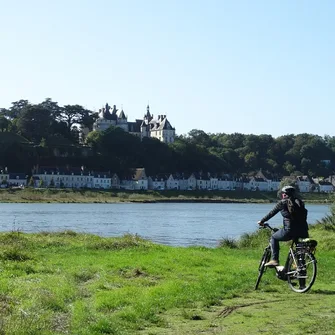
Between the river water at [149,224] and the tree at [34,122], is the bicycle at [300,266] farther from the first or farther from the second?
the tree at [34,122]

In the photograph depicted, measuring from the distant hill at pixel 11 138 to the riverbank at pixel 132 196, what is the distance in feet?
76.2

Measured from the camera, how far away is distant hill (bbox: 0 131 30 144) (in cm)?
14662

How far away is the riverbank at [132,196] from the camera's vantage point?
118 m

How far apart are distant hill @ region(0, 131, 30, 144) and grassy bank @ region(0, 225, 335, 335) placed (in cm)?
13218

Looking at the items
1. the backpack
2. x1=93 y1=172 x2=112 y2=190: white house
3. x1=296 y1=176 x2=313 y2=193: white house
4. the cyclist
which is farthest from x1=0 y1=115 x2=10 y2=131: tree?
the backpack

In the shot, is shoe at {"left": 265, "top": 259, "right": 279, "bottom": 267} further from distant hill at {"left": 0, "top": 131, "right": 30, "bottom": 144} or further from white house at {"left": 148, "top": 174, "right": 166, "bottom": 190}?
white house at {"left": 148, "top": 174, "right": 166, "bottom": 190}

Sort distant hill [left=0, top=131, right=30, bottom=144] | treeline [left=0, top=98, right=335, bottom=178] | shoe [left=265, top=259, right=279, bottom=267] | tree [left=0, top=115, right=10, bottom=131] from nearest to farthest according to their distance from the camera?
shoe [left=265, top=259, right=279, bottom=267] → distant hill [left=0, top=131, right=30, bottom=144] → treeline [left=0, top=98, right=335, bottom=178] → tree [left=0, top=115, right=10, bottom=131]

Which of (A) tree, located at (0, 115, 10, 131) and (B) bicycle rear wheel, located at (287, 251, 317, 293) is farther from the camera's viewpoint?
(A) tree, located at (0, 115, 10, 131)

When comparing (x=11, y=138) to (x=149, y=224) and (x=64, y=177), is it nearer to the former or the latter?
(x=64, y=177)

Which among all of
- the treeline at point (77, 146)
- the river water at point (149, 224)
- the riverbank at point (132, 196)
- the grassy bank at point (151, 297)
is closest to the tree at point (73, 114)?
the treeline at point (77, 146)

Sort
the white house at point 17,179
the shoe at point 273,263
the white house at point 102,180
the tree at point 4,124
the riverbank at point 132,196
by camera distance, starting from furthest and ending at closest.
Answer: the tree at point 4,124 < the white house at point 102,180 < the white house at point 17,179 < the riverbank at point 132,196 < the shoe at point 273,263

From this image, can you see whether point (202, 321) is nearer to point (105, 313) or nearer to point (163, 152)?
point (105, 313)

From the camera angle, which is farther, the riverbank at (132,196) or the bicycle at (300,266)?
the riverbank at (132,196)

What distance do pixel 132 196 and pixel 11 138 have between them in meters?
33.9
